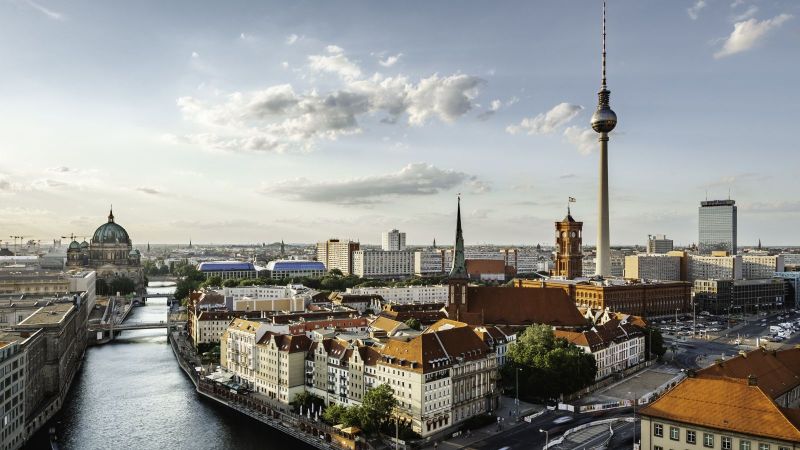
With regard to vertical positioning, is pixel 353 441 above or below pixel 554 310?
below

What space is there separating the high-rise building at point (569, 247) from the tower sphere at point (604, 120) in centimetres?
2269

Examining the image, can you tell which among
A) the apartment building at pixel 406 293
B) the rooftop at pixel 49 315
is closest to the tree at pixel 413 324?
the rooftop at pixel 49 315

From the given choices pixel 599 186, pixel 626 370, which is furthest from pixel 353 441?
pixel 599 186

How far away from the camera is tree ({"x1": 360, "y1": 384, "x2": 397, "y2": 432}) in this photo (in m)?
59.8

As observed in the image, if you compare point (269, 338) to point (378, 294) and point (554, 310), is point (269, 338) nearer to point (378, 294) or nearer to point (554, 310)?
point (554, 310)

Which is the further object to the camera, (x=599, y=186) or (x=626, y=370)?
(x=599, y=186)

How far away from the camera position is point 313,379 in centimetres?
7519

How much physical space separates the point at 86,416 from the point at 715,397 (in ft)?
223

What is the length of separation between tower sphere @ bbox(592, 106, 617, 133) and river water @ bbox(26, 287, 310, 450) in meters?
111

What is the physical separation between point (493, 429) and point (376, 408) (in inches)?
512

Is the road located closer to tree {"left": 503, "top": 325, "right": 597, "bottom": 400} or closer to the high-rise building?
tree {"left": 503, "top": 325, "right": 597, "bottom": 400}

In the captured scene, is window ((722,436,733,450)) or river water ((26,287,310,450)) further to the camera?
river water ((26,287,310,450))

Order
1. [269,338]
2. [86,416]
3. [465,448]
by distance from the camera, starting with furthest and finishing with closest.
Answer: [269,338], [86,416], [465,448]

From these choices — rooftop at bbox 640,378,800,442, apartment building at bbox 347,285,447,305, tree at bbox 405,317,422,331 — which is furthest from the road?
apartment building at bbox 347,285,447,305
